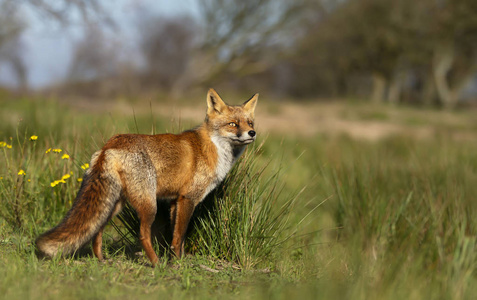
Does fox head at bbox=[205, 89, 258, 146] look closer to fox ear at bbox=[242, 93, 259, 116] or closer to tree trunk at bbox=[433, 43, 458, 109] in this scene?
fox ear at bbox=[242, 93, 259, 116]

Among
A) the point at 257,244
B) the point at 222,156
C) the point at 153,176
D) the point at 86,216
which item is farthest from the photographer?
the point at 257,244

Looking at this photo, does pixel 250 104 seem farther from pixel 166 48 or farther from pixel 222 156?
pixel 166 48

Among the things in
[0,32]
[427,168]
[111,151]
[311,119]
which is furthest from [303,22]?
[111,151]

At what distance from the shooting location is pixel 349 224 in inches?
220

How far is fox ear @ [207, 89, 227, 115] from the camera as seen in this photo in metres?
3.99

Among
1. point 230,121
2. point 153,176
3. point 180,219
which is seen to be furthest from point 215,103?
point 180,219

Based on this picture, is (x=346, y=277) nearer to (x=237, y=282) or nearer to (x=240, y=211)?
(x=237, y=282)

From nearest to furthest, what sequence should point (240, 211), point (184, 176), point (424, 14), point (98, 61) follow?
point (184, 176) → point (240, 211) → point (98, 61) → point (424, 14)

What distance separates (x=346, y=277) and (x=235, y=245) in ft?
3.61

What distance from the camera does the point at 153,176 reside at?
3.41m

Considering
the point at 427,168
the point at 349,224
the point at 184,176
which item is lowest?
the point at 349,224

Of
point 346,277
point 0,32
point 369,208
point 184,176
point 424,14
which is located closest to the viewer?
point 346,277

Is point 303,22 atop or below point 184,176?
atop

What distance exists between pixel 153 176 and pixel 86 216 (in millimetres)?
625
